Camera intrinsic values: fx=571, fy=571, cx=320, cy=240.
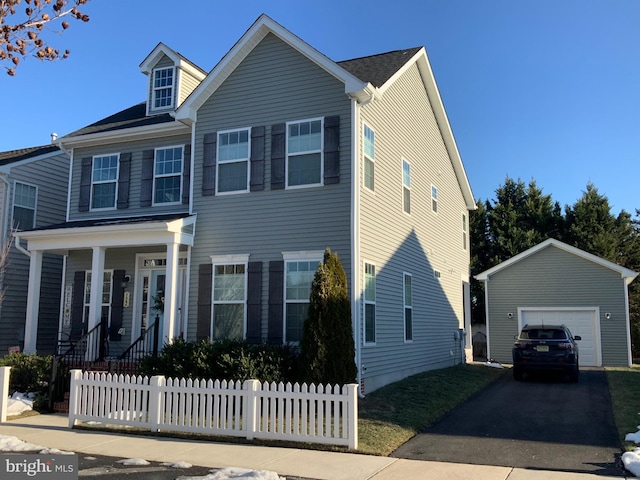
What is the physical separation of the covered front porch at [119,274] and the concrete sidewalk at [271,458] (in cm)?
384

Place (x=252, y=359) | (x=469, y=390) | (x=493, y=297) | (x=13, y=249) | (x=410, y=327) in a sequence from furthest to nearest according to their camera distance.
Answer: (x=493, y=297) < (x=13, y=249) < (x=410, y=327) < (x=469, y=390) < (x=252, y=359)

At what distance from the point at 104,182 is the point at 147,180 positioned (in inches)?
59.4

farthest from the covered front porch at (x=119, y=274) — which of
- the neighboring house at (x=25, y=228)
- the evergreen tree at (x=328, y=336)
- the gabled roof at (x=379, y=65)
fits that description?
the gabled roof at (x=379, y=65)

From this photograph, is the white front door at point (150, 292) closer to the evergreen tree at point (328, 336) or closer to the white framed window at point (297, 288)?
the white framed window at point (297, 288)

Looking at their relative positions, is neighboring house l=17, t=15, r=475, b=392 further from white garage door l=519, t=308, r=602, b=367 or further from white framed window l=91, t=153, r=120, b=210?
white garage door l=519, t=308, r=602, b=367

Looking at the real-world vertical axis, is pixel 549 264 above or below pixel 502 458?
above

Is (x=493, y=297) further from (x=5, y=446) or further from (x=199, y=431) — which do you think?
(x=5, y=446)

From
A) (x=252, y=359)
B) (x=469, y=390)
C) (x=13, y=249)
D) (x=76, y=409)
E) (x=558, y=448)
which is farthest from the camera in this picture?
(x=13, y=249)

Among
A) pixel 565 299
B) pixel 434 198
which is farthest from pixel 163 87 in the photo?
pixel 565 299

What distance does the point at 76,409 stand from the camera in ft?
32.6

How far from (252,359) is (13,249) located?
10472mm

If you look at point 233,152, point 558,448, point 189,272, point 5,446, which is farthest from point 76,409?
point 558,448

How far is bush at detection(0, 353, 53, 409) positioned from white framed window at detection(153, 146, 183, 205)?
15.8 ft

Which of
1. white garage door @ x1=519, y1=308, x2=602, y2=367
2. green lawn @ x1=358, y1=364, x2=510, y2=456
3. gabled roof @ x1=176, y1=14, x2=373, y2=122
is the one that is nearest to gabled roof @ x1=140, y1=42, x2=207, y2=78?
gabled roof @ x1=176, y1=14, x2=373, y2=122
